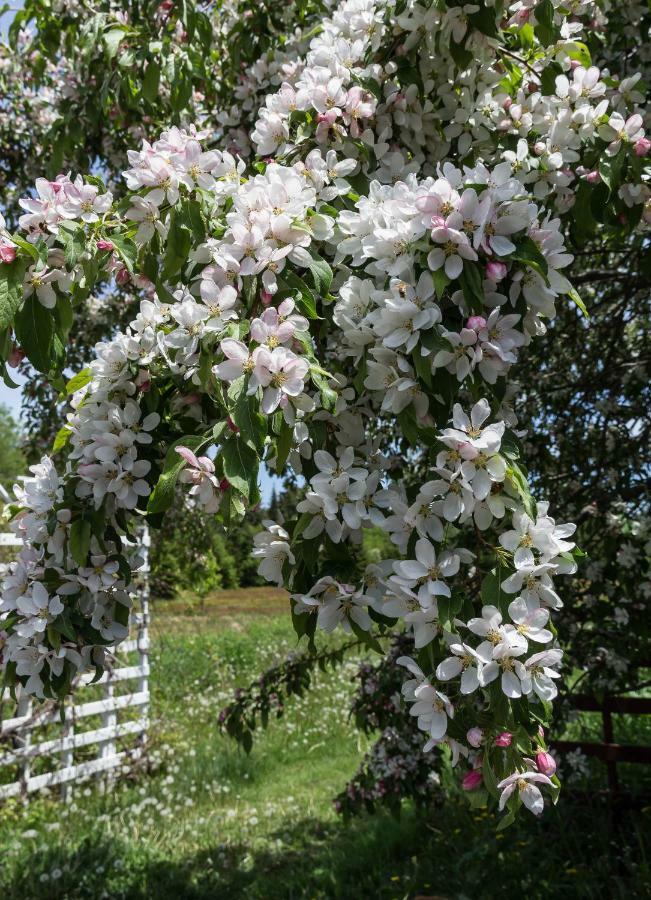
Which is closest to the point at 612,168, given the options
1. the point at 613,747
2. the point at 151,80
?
the point at 151,80

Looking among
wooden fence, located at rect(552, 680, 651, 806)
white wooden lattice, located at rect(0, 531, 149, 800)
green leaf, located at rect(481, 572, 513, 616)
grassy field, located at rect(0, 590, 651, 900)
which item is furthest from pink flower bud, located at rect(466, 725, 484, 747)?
white wooden lattice, located at rect(0, 531, 149, 800)

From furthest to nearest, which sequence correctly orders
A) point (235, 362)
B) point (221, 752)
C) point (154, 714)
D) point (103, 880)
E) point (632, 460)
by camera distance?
point (154, 714) < point (221, 752) < point (103, 880) < point (632, 460) < point (235, 362)

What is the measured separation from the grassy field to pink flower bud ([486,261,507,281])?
215 cm

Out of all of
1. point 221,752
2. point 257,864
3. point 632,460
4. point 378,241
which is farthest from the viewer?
point 221,752

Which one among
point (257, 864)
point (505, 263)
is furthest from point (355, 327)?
point (257, 864)

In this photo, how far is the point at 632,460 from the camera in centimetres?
330

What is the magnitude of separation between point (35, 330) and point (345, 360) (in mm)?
714

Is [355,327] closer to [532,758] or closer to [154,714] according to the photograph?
[532,758]

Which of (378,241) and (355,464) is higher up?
(378,241)

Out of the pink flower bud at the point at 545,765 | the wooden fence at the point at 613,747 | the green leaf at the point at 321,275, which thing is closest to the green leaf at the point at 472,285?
the green leaf at the point at 321,275

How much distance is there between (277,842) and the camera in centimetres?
431

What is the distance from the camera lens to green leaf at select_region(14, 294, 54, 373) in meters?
1.32

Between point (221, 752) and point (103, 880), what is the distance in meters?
2.19

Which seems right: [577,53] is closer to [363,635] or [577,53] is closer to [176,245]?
[176,245]
